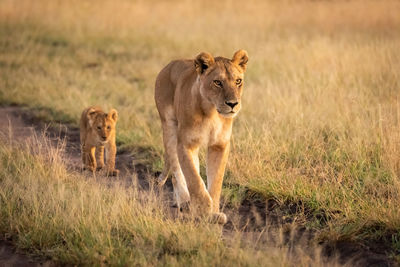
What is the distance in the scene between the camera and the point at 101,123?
6.74m

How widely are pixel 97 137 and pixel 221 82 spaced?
7.89 feet

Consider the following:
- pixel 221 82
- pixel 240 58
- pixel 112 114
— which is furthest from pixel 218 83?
pixel 112 114

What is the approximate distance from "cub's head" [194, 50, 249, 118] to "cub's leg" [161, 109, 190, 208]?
788 millimetres

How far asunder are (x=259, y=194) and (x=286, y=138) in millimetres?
1296

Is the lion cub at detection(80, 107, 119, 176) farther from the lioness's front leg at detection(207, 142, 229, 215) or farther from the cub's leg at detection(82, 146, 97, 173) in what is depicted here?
the lioness's front leg at detection(207, 142, 229, 215)

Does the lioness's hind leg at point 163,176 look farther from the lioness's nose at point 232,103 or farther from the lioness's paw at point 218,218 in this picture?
the lioness's nose at point 232,103

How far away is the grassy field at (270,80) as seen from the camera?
17.5 ft

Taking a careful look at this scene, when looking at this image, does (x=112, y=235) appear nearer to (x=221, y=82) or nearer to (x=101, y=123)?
(x=221, y=82)

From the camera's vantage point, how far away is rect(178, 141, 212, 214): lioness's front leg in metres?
4.75

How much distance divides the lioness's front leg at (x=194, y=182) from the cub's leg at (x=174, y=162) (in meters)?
0.36

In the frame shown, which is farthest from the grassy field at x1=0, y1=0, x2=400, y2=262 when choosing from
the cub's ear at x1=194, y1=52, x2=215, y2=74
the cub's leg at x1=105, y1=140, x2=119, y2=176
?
the cub's ear at x1=194, y1=52, x2=215, y2=74

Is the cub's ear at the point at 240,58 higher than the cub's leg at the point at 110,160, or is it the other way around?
the cub's ear at the point at 240,58

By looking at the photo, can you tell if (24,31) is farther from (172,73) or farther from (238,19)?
(172,73)

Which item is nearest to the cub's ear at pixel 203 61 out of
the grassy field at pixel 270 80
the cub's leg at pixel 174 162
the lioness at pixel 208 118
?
the lioness at pixel 208 118
